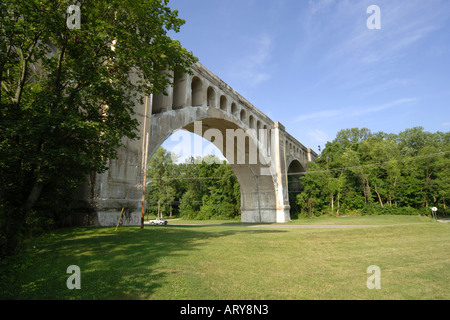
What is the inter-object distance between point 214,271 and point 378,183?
47.0 m

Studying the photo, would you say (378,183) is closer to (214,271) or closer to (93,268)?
(214,271)

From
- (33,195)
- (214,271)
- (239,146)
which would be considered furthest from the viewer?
(239,146)

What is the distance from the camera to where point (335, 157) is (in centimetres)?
5228

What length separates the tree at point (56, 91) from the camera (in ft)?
22.1

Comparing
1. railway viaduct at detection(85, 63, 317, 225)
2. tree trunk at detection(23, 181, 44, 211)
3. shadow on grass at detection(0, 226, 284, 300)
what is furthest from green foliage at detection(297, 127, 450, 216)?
tree trunk at detection(23, 181, 44, 211)

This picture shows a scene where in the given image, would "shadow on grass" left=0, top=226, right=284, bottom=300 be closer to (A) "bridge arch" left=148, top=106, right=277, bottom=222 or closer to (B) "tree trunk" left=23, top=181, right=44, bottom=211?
(B) "tree trunk" left=23, top=181, right=44, bottom=211

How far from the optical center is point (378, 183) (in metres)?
44.6

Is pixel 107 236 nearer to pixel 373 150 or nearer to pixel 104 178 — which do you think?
pixel 104 178

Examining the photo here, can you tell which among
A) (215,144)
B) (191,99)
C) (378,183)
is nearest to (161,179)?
(215,144)

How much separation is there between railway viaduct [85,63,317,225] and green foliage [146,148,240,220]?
14336 millimetres

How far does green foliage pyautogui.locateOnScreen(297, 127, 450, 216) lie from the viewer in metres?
42.3

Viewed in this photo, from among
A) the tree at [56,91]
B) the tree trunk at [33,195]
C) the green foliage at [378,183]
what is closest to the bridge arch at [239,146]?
the tree at [56,91]
